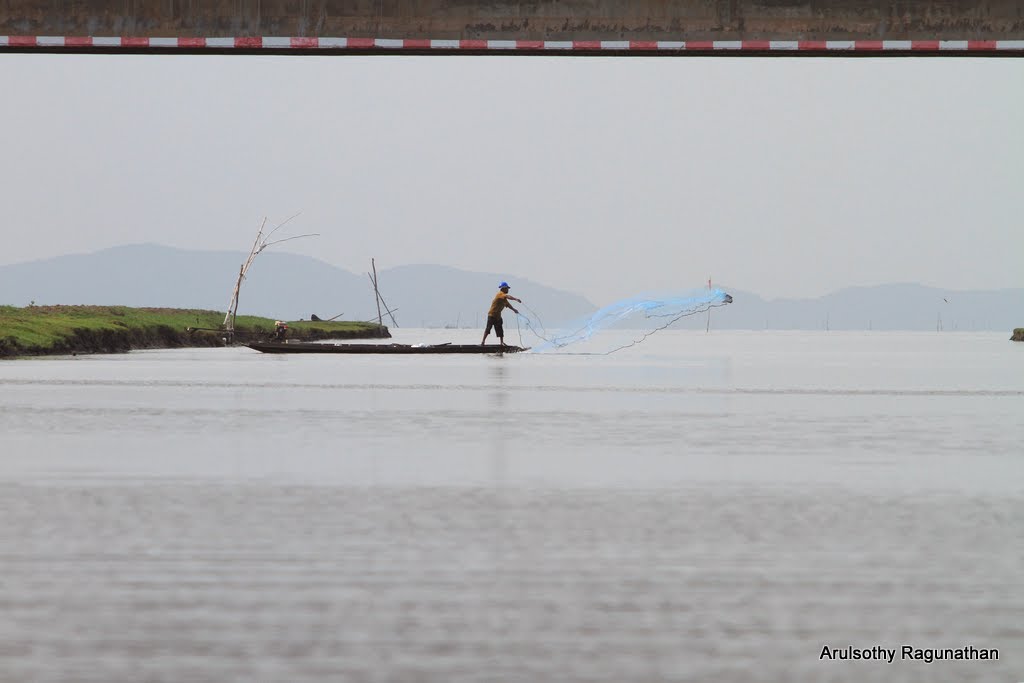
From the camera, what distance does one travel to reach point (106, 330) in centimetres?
3750

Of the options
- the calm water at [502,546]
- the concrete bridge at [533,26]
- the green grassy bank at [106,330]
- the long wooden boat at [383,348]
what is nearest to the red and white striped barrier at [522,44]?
the concrete bridge at [533,26]

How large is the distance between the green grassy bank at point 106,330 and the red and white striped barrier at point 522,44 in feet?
34.2

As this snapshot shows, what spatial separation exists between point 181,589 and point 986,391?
15.5 meters

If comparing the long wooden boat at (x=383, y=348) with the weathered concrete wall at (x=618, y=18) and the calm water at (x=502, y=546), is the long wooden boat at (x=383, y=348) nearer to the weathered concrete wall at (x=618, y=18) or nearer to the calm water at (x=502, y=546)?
the weathered concrete wall at (x=618, y=18)

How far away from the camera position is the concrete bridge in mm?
20906

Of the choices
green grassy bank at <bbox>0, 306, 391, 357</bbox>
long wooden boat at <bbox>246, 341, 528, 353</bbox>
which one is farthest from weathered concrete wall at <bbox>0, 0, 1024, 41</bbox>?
green grassy bank at <bbox>0, 306, 391, 357</bbox>

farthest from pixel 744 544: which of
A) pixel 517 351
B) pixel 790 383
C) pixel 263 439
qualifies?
pixel 517 351

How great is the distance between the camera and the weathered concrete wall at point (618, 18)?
20891mm

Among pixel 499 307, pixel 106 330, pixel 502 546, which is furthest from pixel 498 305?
pixel 502 546

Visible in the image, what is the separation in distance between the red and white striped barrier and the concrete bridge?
13 mm

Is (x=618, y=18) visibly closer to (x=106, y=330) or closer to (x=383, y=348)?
(x=383, y=348)

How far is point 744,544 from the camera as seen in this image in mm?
5887

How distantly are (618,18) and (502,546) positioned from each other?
16038 mm

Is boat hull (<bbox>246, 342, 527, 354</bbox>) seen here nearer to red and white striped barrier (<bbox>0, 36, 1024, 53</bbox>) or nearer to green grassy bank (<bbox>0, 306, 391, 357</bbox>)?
green grassy bank (<bbox>0, 306, 391, 357</bbox>)
